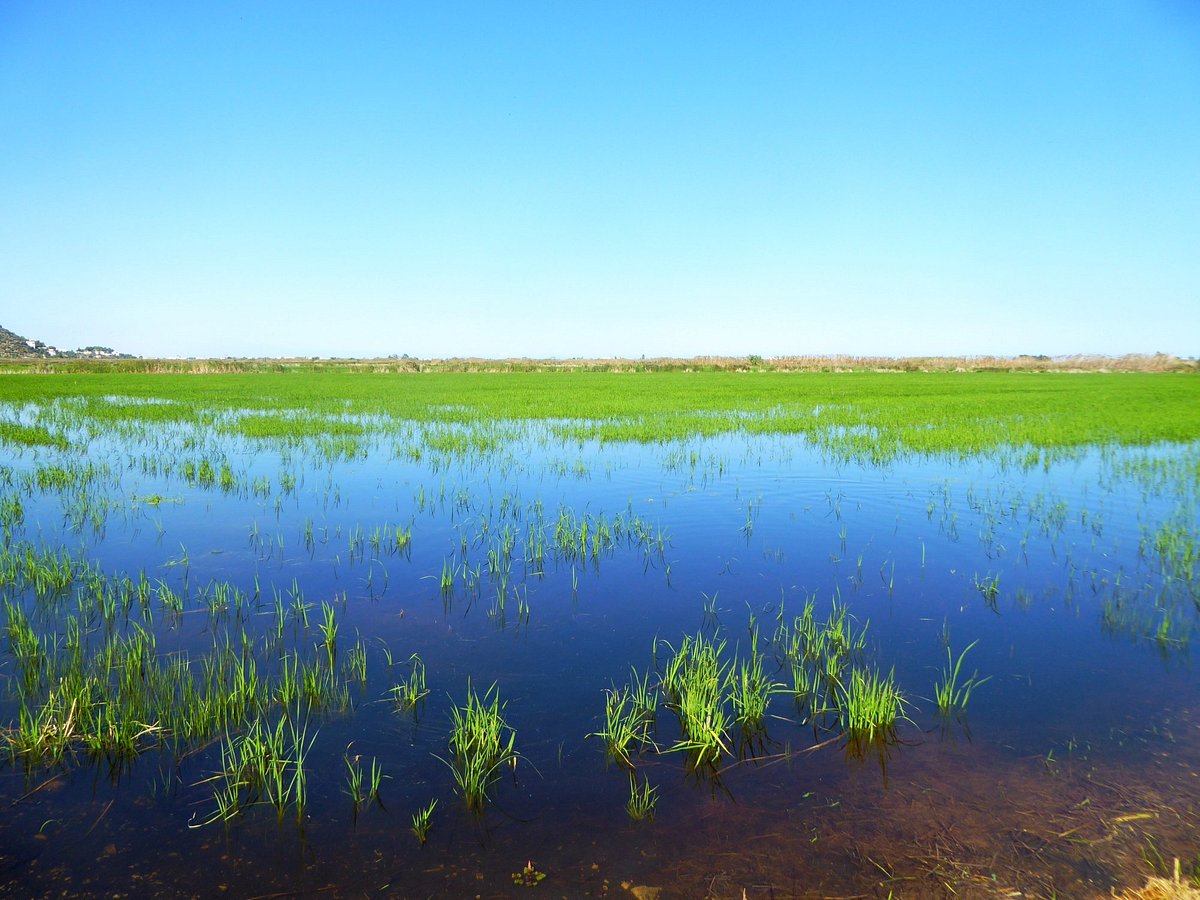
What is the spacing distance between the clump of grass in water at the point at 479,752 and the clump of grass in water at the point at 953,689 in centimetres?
216

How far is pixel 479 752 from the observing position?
298 cm

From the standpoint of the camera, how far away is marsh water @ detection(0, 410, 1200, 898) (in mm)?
2475

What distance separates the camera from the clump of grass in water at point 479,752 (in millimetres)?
2820

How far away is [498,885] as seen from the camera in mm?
2373

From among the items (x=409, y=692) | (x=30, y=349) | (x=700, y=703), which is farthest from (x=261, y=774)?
(x=30, y=349)

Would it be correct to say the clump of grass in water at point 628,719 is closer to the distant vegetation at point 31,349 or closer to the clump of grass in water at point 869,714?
the clump of grass in water at point 869,714

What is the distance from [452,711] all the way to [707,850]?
Result: 4.87 feet

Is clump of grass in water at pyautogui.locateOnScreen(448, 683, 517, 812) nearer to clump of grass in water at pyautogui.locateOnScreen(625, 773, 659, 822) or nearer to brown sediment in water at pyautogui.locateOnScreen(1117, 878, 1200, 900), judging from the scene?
clump of grass in water at pyautogui.locateOnScreen(625, 773, 659, 822)

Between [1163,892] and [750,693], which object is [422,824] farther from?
[1163,892]

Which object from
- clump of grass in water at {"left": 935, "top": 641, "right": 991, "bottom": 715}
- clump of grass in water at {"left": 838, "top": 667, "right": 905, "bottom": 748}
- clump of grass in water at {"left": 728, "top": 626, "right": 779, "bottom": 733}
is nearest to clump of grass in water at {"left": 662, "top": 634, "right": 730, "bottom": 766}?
clump of grass in water at {"left": 728, "top": 626, "right": 779, "bottom": 733}

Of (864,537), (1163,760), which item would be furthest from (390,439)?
(1163,760)

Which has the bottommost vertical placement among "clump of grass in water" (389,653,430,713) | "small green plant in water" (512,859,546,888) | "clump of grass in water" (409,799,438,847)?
"small green plant in water" (512,859,546,888)

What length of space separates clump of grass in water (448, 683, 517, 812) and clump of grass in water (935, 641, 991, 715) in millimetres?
2161

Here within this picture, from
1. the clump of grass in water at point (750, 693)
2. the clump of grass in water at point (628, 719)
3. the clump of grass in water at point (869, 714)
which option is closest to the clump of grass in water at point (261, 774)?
the clump of grass in water at point (628, 719)
